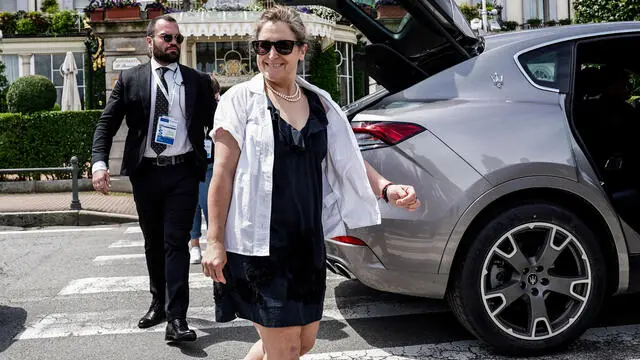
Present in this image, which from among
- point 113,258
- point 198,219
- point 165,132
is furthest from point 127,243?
point 165,132

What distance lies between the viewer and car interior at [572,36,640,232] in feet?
15.9

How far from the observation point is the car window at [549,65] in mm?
3877

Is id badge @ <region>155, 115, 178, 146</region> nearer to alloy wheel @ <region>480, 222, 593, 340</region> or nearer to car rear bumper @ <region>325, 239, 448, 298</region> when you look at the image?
car rear bumper @ <region>325, 239, 448, 298</region>

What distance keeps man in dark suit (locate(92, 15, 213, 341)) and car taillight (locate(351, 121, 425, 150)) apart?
117 cm

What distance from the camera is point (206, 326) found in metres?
4.64

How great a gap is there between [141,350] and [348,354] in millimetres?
1282

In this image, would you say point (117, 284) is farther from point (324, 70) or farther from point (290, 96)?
point (324, 70)

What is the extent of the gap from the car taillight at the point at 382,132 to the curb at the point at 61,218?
813 centimetres

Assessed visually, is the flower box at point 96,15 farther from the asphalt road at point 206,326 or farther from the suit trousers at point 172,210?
the suit trousers at point 172,210

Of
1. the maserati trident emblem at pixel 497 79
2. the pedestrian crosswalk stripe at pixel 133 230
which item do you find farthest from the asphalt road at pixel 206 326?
the pedestrian crosswalk stripe at pixel 133 230

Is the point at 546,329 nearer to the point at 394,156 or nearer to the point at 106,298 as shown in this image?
the point at 394,156

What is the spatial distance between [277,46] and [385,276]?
1.59 m

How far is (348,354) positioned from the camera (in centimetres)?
391

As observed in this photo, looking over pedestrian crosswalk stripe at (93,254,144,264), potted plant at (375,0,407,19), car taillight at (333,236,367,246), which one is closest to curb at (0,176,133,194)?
potted plant at (375,0,407,19)
